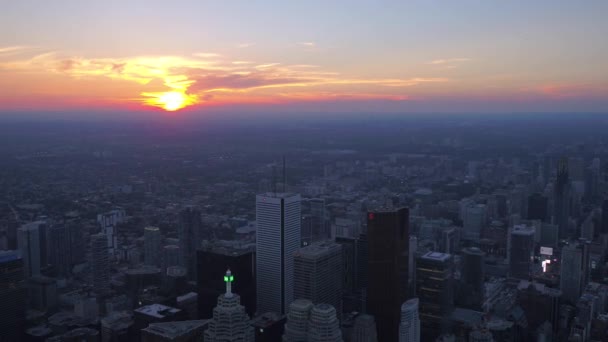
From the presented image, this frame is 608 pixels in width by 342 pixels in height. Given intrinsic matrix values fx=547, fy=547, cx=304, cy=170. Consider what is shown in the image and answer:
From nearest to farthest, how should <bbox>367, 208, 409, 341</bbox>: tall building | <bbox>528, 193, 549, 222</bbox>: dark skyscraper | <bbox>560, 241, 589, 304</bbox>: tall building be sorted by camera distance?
<bbox>367, 208, 409, 341</bbox>: tall building
<bbox>560, 241, 589, 304</bbox>: tall building
<bbox>528, 193, 549, 222</bbox>: dark skyscraper

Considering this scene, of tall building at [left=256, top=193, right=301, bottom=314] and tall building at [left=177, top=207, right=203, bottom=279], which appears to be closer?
tall building at [left=256, top=193, right=301, bottom=314]

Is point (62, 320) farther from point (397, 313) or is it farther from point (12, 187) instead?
point (12, 187)

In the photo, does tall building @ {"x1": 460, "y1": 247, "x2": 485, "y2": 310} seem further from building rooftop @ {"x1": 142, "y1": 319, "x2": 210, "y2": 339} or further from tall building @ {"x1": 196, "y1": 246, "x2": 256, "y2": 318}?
building rooftop @ {"x1": 142, "y1": 319, "x2": 210, "y2": 339}

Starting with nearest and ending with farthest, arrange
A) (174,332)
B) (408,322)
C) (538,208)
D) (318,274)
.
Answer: (174,332)
(408,322)
(318,274)
(538,208)

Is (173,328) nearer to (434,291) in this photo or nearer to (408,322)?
(408,322)

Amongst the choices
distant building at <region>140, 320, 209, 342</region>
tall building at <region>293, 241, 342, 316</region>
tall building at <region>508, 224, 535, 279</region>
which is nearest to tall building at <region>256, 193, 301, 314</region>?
tall building at <region>293, 241, 342, 316</region>

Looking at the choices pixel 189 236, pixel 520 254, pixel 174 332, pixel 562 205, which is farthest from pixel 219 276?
pixel 562 205
